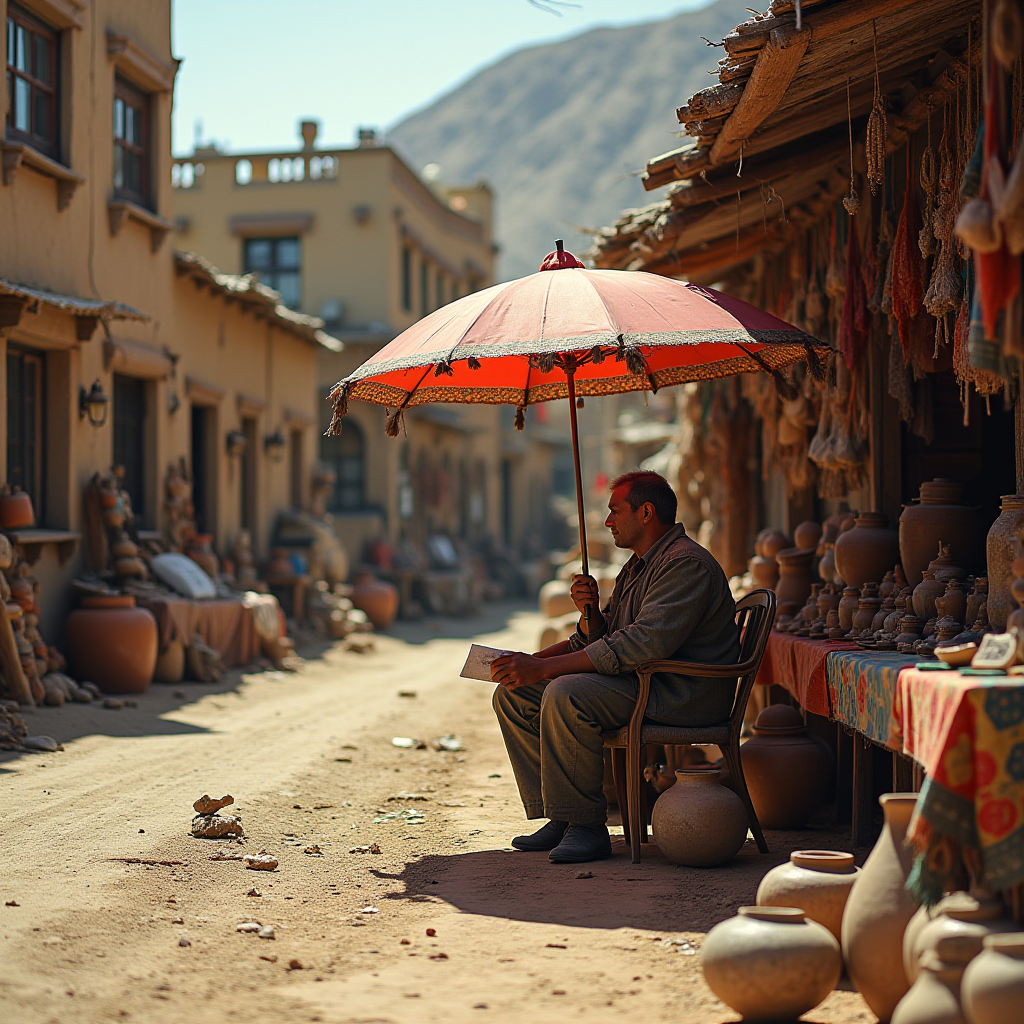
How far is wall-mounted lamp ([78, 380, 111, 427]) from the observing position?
10383 mm

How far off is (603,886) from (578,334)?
1.98 metres

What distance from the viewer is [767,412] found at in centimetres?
788

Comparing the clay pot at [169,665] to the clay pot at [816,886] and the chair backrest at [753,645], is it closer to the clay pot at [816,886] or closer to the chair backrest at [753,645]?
the chair backrest at [753,645]

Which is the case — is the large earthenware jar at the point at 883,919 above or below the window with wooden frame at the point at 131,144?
below

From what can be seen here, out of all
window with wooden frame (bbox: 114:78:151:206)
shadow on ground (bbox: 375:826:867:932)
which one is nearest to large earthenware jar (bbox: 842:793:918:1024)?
shadow on ground (bbox: 375:826:867:932)

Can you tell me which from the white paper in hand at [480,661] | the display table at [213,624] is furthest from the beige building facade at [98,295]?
the white paper in hand at [480,661]

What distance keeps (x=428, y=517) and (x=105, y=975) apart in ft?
69.8

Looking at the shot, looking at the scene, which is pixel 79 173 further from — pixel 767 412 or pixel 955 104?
pixel 955 104

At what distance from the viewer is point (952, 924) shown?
271 centimetres

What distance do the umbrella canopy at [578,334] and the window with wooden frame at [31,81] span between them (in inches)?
227

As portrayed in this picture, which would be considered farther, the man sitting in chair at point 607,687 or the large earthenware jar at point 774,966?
the man sitting in chair at point 607,687

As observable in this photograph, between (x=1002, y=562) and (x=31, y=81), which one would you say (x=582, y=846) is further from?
(x=31, y=81)

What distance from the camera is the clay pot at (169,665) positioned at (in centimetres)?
1070

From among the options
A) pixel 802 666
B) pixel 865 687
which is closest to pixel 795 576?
pixel 802 666
